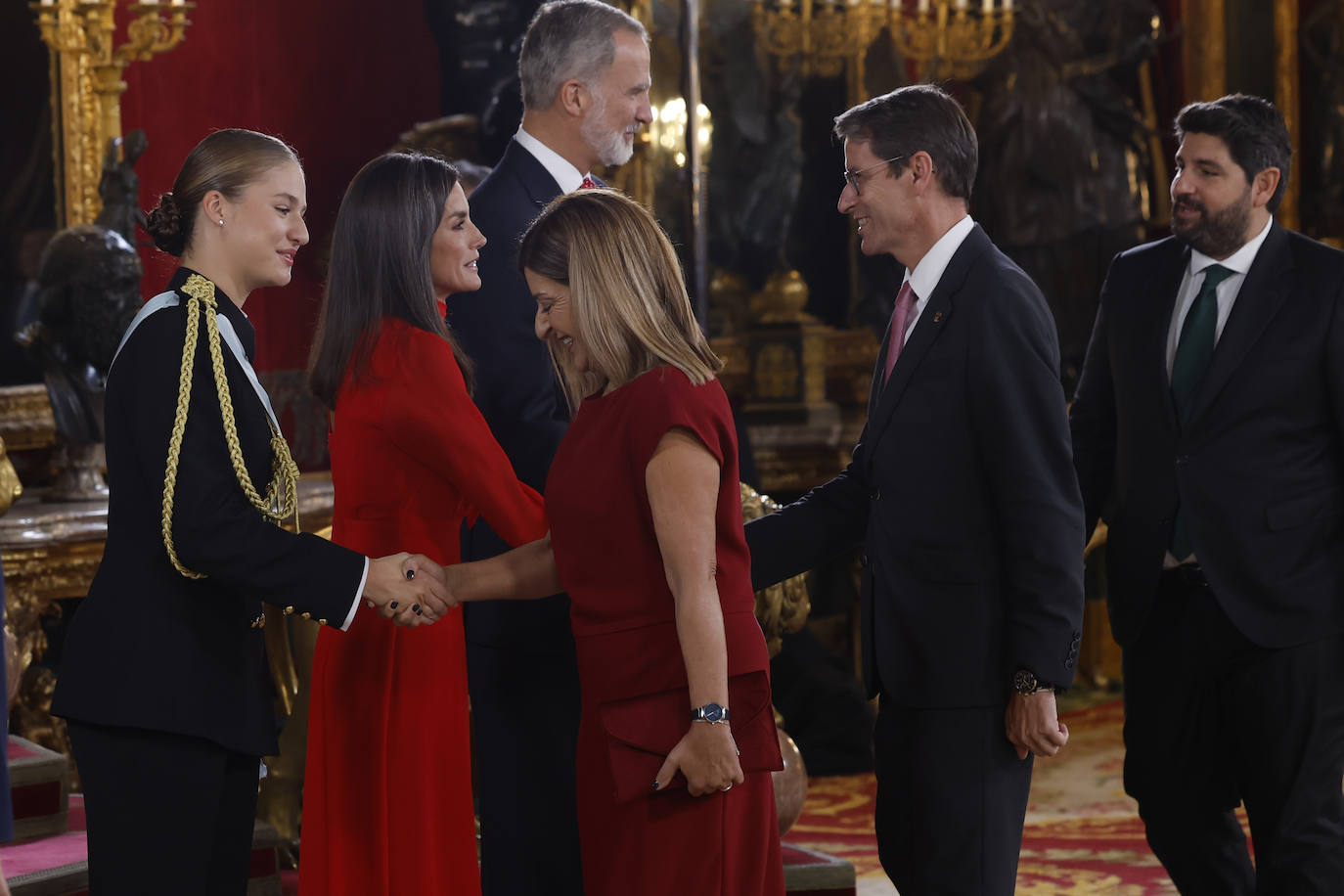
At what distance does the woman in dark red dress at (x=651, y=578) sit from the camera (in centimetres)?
222

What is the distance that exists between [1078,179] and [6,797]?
6672mm

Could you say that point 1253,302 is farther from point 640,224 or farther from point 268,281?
point 268,281

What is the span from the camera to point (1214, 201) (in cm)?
326

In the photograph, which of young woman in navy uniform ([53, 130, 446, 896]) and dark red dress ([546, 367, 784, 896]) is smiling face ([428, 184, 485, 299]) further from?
dark red dress ([546, 367, 784, 896])

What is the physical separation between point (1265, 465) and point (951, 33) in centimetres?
481

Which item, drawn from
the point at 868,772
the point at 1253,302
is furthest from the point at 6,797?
the point at 868,772

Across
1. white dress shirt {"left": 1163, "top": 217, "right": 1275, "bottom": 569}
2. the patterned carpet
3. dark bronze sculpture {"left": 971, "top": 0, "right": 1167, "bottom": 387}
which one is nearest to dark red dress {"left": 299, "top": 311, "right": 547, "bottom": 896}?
white dress shirt {"left": 1163, "top": 217, "right": 1275, "bottom": 569}

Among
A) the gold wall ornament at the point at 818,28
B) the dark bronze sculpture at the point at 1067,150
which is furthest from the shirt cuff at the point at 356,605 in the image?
the dark bronze sculpture at the point at 1067,150

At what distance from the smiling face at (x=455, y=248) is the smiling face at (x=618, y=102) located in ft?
1.11

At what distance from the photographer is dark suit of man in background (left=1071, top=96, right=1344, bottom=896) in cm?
312

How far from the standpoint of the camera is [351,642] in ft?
8.89

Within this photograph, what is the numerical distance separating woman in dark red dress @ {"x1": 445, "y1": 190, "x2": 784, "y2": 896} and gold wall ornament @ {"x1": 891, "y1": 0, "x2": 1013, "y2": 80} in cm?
→ 508

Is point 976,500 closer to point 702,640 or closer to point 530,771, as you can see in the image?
point 702,640

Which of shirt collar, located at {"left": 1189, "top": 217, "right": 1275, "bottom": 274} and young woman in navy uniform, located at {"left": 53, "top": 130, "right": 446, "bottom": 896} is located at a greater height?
shirt collar, located at {"left": 1189, "top": 217, "right": 1275, "bottom": 274}
